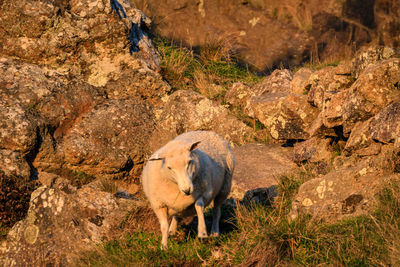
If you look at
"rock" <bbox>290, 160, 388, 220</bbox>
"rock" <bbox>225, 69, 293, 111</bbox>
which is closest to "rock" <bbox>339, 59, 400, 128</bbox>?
"rock" <bbox>290, 160, 388, 220</bbox>

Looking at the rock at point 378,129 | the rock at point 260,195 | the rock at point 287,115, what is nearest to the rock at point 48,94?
the rock at point 287,115

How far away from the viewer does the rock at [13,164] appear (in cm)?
952

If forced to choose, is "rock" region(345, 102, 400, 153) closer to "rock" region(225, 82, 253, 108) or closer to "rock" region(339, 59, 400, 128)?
"rock" region(339, 59, 400, 128)

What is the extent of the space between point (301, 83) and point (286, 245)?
5649mm

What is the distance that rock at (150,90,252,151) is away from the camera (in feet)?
39.4

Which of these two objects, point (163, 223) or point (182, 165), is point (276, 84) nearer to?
point (163, 223)

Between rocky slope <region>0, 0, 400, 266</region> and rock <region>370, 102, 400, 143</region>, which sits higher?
rock <region>370, 102, 400, 143</region>

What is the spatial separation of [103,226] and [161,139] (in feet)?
12.4

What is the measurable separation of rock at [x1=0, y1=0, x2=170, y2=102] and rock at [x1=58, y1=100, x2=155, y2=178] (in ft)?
2.16

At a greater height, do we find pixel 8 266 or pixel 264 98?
pixel 264 98

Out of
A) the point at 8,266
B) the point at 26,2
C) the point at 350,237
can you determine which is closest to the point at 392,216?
the point at 350,237

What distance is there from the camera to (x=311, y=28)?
1969 cm

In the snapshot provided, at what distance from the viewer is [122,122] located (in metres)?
11.4

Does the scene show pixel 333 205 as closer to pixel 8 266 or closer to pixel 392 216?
pixel 392 216
